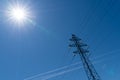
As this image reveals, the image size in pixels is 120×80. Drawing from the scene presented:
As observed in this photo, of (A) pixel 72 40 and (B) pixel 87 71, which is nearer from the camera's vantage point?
(B) pixel 87 71

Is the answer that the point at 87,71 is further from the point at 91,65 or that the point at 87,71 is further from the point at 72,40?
the point at 72,40

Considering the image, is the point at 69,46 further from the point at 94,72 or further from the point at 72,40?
the point at 94,72

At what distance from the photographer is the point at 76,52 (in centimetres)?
2883

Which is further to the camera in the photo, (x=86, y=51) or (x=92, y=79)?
(x=86, y=51)

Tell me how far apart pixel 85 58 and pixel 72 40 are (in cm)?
327

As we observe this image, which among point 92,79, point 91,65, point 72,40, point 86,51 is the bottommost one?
point 92,79

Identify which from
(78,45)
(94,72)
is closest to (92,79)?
(94,72)

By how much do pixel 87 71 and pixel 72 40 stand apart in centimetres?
493

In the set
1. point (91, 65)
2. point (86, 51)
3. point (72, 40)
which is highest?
point (72, 40)

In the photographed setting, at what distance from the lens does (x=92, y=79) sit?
2639cm

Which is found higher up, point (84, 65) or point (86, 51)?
point (86, 51)

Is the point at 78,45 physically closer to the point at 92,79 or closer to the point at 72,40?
the point at 72,40

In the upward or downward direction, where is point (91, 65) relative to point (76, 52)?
downward

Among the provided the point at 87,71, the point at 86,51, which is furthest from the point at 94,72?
the point at 86,51
